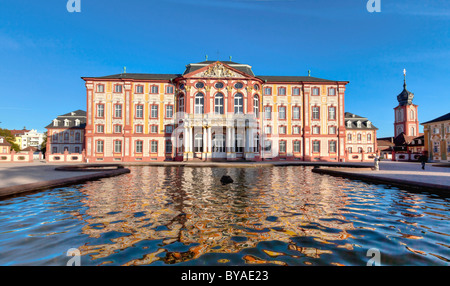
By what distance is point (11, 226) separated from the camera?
5.51 meters

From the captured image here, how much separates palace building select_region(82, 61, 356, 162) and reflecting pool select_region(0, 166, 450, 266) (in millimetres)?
29767

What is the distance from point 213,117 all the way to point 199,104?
3.53 meters

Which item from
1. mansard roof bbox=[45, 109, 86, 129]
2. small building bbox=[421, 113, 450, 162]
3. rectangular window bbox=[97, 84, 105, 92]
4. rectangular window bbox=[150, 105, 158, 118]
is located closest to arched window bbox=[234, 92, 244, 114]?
rectangular window bbox=[150, 105, 158, 118]

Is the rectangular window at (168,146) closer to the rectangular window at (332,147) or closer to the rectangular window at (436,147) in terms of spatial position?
the rectangular window at (332,147)

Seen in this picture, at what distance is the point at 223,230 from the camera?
17.1ft

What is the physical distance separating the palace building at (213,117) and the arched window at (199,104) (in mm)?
169

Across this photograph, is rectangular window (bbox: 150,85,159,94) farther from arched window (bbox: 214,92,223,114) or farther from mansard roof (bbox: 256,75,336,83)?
mansard roof (bbox: 256,75,336,83)

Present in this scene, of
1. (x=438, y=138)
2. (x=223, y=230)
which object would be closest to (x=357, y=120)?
(x=438, y=138)

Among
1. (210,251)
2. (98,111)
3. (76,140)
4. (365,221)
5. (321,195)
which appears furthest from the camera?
(76,140)

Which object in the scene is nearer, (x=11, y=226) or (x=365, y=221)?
(x=11, y=226)

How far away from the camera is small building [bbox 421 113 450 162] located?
41406 mm
